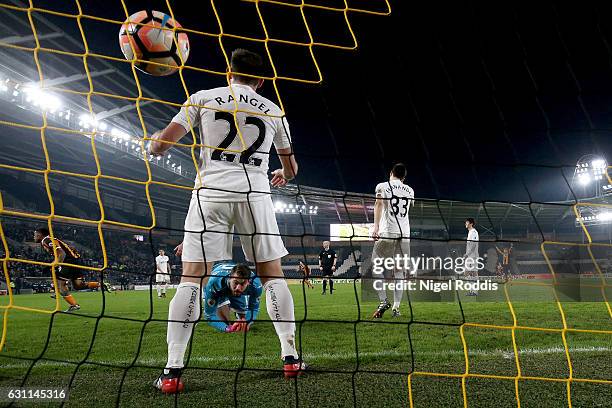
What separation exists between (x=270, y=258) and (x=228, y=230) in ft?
0.99

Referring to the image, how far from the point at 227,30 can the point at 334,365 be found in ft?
40.3

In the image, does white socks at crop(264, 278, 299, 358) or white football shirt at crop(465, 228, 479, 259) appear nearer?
white socks at crop(264, 278, 299, 358)

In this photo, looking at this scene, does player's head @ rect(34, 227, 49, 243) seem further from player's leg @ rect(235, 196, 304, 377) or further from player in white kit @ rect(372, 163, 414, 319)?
player's leg @ rect(235, 196, 304, 377)

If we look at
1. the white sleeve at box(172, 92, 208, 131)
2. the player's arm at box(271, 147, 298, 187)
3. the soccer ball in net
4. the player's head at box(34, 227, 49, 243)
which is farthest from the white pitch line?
the player's head at box(34, 227, 49, 243)

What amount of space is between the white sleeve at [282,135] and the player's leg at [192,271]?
22.8 inches

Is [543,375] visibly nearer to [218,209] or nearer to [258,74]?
[218,209]

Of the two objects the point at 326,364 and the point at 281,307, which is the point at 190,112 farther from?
the point at 326,364

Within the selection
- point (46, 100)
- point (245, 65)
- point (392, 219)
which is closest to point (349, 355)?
point (245, 65)

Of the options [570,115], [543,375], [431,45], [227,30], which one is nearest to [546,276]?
[570,115]

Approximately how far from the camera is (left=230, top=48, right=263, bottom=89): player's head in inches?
107

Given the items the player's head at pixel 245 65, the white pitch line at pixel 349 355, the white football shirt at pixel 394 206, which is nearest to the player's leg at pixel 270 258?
the white pitch line at pixel 349 355

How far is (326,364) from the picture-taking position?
3045 mm

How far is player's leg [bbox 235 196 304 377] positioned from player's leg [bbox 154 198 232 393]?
11 cm

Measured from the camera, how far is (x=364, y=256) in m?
15.0
